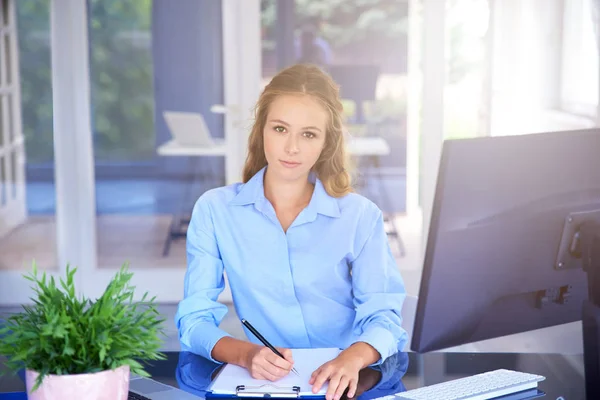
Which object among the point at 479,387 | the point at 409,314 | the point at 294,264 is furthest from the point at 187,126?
the point at 479,387

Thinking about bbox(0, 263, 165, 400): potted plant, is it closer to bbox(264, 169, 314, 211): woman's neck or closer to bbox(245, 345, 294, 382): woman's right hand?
bbox(245, 345, 294, 382): woman's right hand

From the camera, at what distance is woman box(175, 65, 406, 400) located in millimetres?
1750

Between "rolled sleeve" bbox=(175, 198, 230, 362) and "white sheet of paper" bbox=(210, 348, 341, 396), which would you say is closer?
"white sheet of paper" bbox=(210, 348, 341, 396)

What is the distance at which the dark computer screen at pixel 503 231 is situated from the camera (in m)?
1.25

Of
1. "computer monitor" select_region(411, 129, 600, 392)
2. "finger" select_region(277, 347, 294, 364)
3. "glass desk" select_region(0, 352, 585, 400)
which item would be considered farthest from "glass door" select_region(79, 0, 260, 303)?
"computer monitor" select_region(411, 129, 600, 392)

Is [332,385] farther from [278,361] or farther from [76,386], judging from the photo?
[76,386]

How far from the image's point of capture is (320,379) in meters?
1.37

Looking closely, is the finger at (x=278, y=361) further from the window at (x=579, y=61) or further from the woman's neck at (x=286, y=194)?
the window at (x=579, y=61)

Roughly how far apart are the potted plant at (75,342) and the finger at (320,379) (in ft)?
1.11

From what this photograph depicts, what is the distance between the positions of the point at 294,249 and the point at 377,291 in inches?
7.9

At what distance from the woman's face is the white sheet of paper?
0.43 metres

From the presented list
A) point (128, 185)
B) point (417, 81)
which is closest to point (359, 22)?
point (417, 81)

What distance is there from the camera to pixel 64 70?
4.23 m

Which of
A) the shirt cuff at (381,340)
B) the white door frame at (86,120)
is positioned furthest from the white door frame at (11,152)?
the shirt cuff at (381,340)
